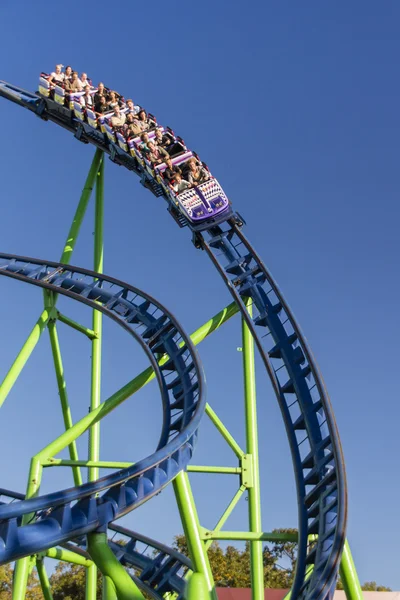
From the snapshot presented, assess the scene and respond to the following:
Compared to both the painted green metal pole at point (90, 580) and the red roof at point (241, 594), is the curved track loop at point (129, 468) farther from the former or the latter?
the red roof at point (241, 594)

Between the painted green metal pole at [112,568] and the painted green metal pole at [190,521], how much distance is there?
1011 mm

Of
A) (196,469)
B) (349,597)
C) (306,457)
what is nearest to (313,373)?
(306,457)

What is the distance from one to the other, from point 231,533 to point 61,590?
14325 millimetres

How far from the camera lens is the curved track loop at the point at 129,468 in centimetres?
407

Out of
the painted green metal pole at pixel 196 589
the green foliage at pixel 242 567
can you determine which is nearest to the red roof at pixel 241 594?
the green foliage at pixel 242 567

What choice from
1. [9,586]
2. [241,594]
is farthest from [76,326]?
[9,586]

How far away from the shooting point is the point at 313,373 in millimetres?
7102

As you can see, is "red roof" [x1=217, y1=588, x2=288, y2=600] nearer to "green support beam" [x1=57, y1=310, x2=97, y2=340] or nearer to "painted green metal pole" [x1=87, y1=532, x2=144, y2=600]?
"green support beam" [x1=57, y1=310, x2=97, y2=340]

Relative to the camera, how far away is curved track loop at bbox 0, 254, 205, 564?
13.4 feet

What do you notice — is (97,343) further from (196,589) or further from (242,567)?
(242,567)

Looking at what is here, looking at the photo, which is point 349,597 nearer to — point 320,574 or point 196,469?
point 320,574

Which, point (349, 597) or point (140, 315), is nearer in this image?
point (349, 597)

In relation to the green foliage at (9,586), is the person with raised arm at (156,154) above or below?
above

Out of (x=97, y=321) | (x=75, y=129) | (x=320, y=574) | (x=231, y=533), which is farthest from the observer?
(x=75, y=129)
